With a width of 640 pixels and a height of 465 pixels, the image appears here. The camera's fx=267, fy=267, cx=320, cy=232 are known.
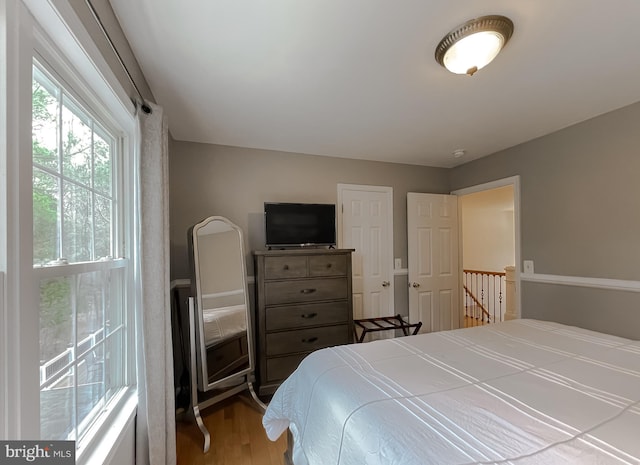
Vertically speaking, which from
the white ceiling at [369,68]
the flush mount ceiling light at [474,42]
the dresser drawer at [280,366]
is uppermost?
the white ceiling at [369,68]

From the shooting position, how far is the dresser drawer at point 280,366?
7.77 ft

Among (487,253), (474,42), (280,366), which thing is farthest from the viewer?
(487,253)

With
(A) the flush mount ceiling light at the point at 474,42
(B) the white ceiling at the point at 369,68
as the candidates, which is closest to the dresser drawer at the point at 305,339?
(B) the white ceiling at the point at 369,68

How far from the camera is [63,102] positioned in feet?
3.25

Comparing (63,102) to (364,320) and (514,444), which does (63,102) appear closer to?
(514,444)

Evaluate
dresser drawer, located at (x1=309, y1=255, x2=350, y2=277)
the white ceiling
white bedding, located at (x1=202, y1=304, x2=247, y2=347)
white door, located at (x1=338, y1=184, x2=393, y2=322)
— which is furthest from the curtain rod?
white door, located at (x1=338, y1=184, x2=393, y2=322)

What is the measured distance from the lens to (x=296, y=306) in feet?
8.02

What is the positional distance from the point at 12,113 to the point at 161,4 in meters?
0.77

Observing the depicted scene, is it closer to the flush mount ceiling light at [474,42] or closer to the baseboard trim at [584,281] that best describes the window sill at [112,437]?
the flush mount ceiling light at [474,42]

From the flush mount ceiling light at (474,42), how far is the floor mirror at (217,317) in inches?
76.2

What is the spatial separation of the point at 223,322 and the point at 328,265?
104 centimetres

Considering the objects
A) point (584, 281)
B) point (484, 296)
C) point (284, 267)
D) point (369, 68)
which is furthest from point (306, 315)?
point (484, 296)

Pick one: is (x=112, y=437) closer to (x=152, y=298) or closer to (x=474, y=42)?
(x=152, y=298)

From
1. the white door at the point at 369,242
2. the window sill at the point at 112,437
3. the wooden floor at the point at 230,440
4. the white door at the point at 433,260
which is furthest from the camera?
the white door at the point at 433,260
